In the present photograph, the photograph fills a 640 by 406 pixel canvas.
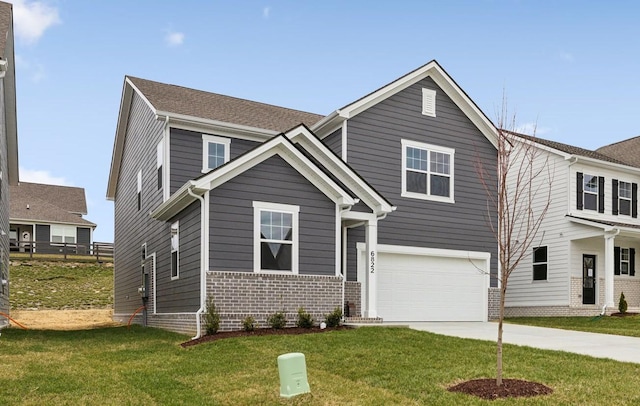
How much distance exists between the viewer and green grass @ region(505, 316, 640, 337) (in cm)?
1734

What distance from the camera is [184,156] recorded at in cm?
1902

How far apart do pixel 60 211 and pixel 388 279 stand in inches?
1480

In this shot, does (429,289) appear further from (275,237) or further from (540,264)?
(540,264)

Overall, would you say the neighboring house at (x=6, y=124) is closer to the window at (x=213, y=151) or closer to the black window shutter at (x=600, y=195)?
the window at (x=213, y=151)

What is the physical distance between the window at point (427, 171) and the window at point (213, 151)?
5.59 m

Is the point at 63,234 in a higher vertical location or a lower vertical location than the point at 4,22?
lower

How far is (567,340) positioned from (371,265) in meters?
5.49

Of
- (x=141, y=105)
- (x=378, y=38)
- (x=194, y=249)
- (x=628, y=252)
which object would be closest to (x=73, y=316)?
(x=141, y=105)

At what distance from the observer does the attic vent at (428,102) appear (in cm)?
2128

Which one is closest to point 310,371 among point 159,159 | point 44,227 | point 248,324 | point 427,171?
point 248,324

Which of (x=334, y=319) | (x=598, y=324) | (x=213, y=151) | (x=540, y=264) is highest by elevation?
(x=213, y=151)

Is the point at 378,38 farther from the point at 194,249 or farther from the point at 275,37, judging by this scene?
the point at 194,249

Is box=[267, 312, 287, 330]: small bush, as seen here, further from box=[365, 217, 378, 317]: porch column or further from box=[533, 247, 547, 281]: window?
box=[533, 247, 547, 281]: window

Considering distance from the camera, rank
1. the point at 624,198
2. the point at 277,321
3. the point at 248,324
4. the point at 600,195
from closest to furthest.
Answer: the point at 248,324 → the point at 277,321 → the point at 600,195 → the point at 624,198
